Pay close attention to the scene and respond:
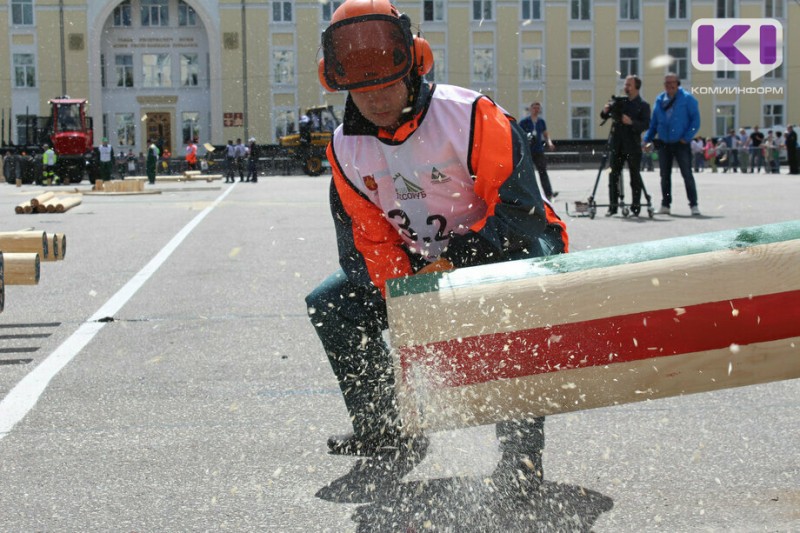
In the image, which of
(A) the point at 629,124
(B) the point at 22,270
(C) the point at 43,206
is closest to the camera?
(B) the point at 22,270

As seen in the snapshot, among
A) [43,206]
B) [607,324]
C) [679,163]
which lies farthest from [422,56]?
[43,206]

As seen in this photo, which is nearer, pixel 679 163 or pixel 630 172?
pixel 679 163

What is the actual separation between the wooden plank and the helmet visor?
63cm

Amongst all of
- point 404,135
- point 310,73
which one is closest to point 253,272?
point 404,135

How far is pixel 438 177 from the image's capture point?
11.3ft

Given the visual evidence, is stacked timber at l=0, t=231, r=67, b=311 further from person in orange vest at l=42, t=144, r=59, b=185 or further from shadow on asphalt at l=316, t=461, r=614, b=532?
person in orange vest at l=42, t=144, r=59, b=185

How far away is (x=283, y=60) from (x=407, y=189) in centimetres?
6473

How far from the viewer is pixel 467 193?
346 cm

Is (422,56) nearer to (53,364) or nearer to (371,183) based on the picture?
(371,183)

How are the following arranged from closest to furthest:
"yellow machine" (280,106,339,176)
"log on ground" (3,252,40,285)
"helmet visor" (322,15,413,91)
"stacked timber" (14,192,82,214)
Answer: "helmet visor" (322,15,413,91) < "log on ground" (3,252,40,285) < "stacked timber" (14,192,82,214) < "yellow machine" (280,106,339,176)

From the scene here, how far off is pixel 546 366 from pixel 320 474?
118cm

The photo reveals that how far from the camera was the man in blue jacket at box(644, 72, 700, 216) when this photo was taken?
14.9 metres

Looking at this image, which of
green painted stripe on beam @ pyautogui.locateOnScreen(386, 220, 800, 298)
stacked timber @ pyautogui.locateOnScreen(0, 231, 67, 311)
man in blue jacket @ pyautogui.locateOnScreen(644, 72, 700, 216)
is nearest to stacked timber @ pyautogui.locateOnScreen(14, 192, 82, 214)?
man in blue jacket @ pyautogui.locateOnScreen(644, 72, 700, 216)

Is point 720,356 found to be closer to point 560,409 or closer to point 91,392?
point 560,409
